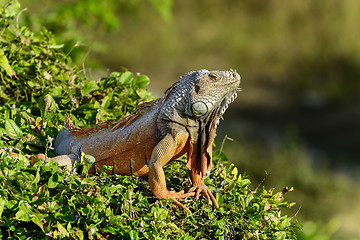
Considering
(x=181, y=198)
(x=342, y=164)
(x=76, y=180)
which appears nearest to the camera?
(x=76, y=180)

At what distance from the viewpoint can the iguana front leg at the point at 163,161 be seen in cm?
293

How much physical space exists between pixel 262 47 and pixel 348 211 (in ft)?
28.7

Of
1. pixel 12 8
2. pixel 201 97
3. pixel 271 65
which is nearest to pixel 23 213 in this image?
pixel 201 97

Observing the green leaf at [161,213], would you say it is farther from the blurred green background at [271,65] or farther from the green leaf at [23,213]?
the blurred green background at [271,65]

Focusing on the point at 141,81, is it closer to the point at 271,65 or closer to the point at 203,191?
the point at 203,191

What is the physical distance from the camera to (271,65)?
50.3ft

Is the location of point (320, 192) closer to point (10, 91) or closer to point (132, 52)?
point (10, 91)

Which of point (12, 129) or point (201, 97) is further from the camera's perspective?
point (12, 129)

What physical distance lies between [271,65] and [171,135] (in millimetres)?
12804

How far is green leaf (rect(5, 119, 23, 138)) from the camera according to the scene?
3.27 m

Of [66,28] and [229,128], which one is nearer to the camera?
[66,28]

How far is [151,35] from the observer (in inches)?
659

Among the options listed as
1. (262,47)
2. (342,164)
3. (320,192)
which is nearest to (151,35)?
(262,47)

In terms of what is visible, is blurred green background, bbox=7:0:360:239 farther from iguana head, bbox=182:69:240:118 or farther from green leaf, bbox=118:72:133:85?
iguana head, bbox=182:69:240:118
